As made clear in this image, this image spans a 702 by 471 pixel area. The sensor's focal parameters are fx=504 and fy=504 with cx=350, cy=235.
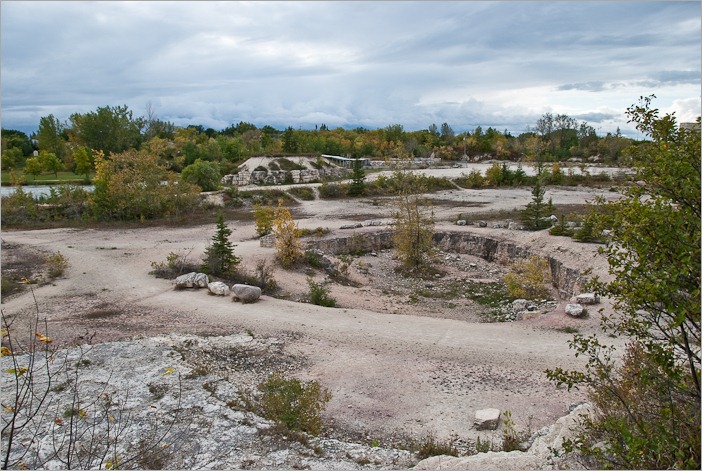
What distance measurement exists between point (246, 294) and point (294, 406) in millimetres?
6593

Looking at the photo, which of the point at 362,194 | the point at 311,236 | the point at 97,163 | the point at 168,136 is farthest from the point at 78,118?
the point at 311,236

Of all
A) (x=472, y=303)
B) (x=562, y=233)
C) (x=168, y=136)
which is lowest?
(x=472, y=303)

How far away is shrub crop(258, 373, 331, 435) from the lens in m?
8.17

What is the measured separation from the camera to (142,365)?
1019cm

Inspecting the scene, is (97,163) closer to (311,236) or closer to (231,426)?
(311,236)

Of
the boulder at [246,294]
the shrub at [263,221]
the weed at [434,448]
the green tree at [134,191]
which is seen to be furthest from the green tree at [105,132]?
the weed at [434,448]

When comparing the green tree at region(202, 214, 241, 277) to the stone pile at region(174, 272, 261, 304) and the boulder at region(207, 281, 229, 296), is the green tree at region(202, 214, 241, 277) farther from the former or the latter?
the boulder at region(207, 281, 229, 296)

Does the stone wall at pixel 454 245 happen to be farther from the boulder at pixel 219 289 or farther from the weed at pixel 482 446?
the weed at pixel 482 446

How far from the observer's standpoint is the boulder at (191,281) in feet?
51.4

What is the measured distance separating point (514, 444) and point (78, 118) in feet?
208

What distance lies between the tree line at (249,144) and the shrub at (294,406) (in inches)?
1314

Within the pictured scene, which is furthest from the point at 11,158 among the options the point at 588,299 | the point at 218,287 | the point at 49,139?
the point at 588,299

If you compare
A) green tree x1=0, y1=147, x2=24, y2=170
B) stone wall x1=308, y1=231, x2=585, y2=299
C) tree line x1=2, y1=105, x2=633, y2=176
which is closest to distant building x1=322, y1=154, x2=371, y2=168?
tree line x1=2, y1=105, x2=633, y2=176

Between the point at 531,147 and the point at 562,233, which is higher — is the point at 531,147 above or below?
above
